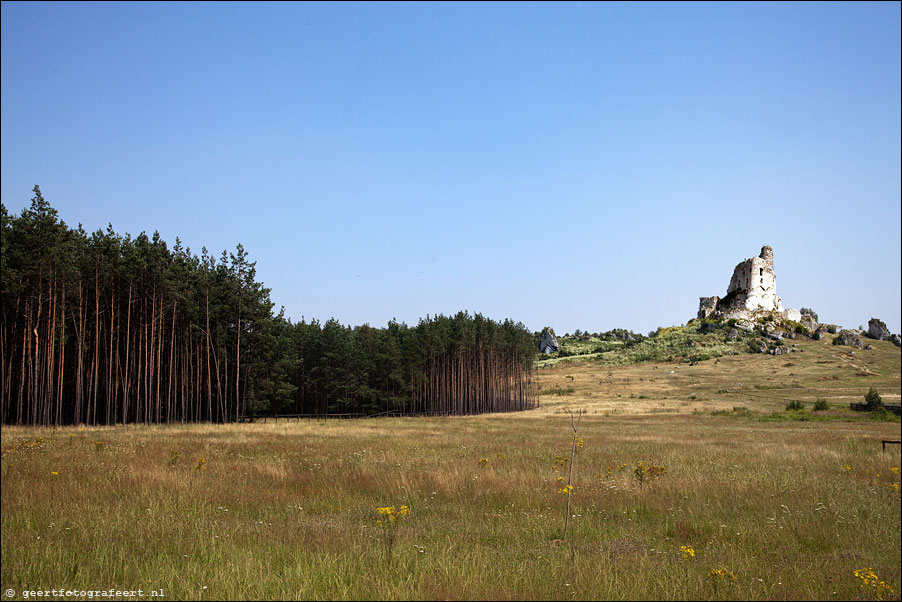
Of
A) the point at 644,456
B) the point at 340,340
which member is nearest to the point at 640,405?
the point at 340,340

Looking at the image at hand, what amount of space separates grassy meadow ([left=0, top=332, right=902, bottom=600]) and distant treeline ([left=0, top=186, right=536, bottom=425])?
1988cm

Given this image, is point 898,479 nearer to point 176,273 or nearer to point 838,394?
point 176,273

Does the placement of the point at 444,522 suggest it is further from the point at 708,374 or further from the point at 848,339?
the point at 848,339

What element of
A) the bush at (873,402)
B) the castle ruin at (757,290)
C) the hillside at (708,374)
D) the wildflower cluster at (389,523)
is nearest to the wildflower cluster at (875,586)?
the wildflower cluster at (389,523)

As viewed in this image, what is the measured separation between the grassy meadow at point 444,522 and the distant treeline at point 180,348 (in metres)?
19.9

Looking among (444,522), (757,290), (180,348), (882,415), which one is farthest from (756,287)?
(444,522)

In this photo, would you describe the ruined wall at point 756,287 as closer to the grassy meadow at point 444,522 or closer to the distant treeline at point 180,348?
the distant treeline at point 180,348

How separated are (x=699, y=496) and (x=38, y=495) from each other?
1417 cm

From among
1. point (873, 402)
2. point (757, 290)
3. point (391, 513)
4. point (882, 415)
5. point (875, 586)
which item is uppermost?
point (757, 290)

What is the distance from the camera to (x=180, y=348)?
52.8m

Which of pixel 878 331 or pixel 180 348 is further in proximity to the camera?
pixel 878 331

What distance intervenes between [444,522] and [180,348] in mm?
49327

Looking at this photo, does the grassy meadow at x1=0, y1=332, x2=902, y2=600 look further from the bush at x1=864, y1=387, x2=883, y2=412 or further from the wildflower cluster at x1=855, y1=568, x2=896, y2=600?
the bush at x1=864, y1=387, x2=883, y2=412

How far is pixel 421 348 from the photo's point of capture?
259 ft
